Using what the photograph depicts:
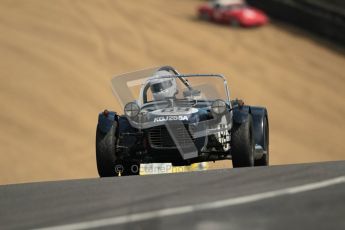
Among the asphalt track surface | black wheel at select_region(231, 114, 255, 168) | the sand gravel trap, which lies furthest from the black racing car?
the sand gravel trap

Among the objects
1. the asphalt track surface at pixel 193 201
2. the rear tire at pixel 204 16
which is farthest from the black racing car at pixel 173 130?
the rear tire at pixel 204 16

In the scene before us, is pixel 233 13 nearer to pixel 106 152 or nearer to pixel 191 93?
pixel 191 93

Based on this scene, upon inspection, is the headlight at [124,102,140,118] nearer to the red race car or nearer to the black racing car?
the black racing car

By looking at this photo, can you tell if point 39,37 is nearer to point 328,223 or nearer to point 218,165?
point 218,165

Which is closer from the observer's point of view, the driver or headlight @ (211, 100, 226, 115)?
headlight @ (211, 100, 226, 115)

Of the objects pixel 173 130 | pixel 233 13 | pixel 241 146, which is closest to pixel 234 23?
pixel 233 13

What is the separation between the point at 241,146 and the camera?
31.4 feet

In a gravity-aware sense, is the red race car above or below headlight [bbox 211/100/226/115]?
above

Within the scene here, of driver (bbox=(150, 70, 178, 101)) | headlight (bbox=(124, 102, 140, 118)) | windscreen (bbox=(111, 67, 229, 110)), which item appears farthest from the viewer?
driver (bbox=(150, 70, 178, 101))

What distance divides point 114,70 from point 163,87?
41.5 feet

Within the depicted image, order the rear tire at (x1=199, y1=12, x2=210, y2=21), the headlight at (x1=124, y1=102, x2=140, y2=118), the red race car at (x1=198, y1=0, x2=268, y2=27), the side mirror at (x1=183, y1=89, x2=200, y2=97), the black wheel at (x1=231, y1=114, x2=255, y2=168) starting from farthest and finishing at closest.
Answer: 1. the rear tire at (x1=199, y1=12, x2=210, y2=21)
2. the red race car at (x1=198, y1=0, x2=268, y2=27)
3. the side mirror at (x1=183, y1=89, x2=200, y2=97)
4. the headlight at (x1=124, y1=102, x2=140, y2=118)
5. the black wheel at (x1=231, y1=114, x2=255, y2=168)

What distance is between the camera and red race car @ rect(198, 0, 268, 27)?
27953 millimetres

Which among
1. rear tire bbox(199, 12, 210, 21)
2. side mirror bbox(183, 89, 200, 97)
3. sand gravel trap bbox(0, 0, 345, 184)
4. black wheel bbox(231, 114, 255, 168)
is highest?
rear tire bbox(199, 12, 210, 21)

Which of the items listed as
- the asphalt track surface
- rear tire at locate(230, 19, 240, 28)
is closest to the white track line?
the asphalt track surface
